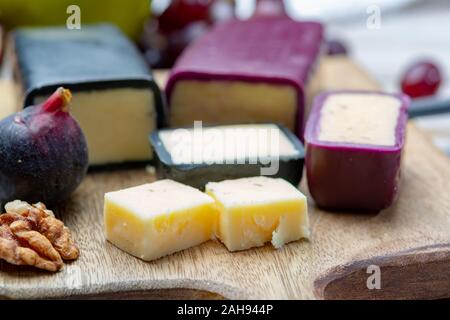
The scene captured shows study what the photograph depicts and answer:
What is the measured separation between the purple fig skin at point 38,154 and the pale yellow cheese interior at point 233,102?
0.33 metres

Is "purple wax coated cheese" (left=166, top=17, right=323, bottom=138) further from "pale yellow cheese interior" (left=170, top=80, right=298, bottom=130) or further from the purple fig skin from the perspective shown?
the purple fig skin

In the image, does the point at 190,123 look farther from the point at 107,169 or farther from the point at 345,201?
the point at 345,201

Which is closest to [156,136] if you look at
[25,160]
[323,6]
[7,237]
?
[25,160]

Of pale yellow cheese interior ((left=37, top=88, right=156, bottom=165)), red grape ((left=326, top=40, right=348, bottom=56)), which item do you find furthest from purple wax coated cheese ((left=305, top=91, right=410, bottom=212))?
red grape ((left=326, top=40, right=348, bottom=56))

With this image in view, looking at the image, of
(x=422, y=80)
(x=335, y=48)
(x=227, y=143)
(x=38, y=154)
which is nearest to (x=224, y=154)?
(x=227, y=143)

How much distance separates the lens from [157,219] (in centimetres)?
128

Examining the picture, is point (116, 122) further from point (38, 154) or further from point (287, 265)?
point (287, 265)

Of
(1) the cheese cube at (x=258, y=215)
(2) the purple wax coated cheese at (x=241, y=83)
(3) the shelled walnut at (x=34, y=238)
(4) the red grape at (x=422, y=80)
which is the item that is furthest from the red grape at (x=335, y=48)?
(3) the shelled walnut at (x=34, y=238)

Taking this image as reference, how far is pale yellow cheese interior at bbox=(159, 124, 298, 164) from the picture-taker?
1.50 meters

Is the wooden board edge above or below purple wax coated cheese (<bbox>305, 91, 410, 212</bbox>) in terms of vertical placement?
below

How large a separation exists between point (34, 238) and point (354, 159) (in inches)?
20.4

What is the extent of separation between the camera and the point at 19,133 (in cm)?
138

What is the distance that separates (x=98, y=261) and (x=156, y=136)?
332 mm

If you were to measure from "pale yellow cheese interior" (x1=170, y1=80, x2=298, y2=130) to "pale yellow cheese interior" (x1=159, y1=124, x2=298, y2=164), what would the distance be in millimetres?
97
